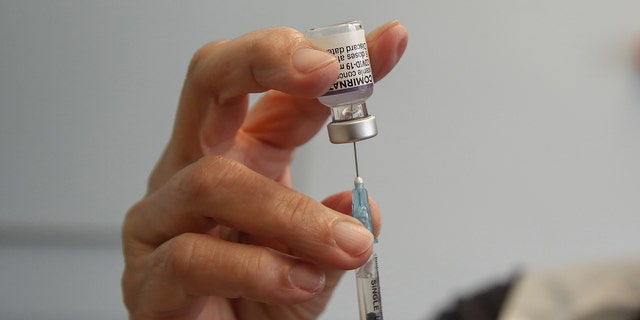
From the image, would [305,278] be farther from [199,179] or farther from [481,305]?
[481,305]

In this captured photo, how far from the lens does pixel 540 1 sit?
5.23ft

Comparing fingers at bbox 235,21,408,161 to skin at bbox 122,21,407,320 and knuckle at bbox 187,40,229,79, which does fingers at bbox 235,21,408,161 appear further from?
knuckle at bbox 187,40,229,79

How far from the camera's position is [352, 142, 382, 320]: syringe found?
0.78 metres

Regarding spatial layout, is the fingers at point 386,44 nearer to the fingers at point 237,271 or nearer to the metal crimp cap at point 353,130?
the metal crimp cap at point 353,130

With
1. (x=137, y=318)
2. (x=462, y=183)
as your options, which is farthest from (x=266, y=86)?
(x=462, y=183)

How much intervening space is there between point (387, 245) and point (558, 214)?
44cm

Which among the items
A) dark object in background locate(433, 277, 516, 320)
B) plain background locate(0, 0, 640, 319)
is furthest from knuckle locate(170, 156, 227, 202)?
plain background locate(0, 0, 640, 319)

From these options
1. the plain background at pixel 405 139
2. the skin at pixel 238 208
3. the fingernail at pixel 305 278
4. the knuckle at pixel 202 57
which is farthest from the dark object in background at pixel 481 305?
the knuckle at pixel 202 57

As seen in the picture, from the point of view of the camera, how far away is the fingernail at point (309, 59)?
664 millimetres

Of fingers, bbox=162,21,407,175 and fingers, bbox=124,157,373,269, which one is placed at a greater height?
fingers, bbox=162,21,407,175

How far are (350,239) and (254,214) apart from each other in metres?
0.11

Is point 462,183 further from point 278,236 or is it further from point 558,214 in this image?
point 278,236

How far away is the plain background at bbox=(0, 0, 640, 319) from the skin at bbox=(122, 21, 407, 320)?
64cm

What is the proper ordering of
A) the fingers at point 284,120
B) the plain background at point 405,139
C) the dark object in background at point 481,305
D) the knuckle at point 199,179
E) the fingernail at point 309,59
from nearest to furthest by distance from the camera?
the fingernail at point 309,59, the knuckle at point 199,179, the fingers at point 284,120, the dark object in background at point 481,305, the plain background at point 405,139
